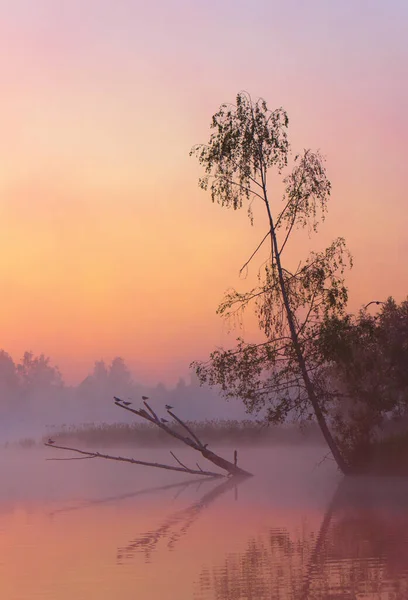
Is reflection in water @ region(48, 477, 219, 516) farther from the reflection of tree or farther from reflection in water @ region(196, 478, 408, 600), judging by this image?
reflection in water @ region(196, 478, 408, 600)

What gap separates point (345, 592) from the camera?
1420 centimetres

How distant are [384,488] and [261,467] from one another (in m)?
13.3

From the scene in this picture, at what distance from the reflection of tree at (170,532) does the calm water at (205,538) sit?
33mm

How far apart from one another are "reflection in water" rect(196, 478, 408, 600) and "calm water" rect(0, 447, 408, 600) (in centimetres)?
2

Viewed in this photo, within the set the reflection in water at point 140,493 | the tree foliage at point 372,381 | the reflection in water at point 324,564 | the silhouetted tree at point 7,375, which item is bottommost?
the reflection in water at point 324,564

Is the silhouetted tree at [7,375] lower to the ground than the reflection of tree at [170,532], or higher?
higher

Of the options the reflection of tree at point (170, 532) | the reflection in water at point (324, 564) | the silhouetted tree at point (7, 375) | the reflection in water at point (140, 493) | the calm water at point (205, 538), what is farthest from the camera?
the silhouetted tree at point (7, 375)

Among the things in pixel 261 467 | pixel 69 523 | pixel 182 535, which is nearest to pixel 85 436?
pixel 261 467

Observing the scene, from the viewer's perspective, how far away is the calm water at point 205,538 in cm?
1526

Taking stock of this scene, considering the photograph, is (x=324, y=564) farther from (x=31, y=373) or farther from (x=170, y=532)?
(x=31, y=373)

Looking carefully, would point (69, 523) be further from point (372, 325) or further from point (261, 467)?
point (261, 467)

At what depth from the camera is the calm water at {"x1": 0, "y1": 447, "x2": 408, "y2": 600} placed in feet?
50.1

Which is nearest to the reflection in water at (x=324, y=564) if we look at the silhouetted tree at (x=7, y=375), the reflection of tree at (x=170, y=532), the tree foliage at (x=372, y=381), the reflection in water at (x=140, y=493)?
the reflection of tree at (x=170, y=532)

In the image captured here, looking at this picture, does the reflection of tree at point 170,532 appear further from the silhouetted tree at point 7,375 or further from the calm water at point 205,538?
the silhouetted tree at point 7,375
